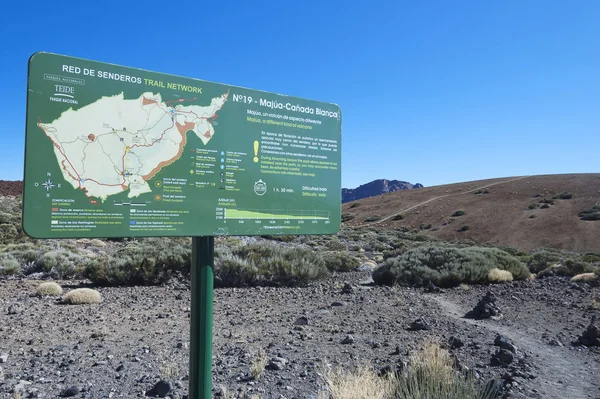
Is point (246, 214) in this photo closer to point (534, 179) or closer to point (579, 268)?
point (579, 268)

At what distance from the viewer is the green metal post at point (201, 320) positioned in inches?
128

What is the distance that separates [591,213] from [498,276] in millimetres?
43862

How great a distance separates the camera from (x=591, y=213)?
4956 cm

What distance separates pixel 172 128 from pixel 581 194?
67.7 meters

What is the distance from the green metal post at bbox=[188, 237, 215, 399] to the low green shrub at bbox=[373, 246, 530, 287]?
10403 mm

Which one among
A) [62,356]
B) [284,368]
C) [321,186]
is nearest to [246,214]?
[321,186]

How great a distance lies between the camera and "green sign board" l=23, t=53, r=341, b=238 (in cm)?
279

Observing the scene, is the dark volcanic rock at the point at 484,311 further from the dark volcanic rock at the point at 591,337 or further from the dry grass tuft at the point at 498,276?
the dry grass tuft at the point at 498,276

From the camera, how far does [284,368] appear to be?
5445 mm

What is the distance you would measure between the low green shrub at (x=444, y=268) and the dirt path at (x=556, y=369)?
487cm

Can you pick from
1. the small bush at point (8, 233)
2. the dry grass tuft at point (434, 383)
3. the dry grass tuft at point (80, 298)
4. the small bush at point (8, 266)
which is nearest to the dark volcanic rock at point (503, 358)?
the dry grass tuft at point (434, 383)

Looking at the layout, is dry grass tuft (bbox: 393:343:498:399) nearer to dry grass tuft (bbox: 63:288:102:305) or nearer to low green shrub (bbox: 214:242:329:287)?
dry grass tuft (bbox: 63:288:102:305)

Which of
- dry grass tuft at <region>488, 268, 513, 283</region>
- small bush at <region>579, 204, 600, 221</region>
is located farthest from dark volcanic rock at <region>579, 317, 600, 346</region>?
small bush at <region>579, 204, 600, 221</region>

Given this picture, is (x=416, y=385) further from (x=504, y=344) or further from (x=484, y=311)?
(x=484, y=311)
